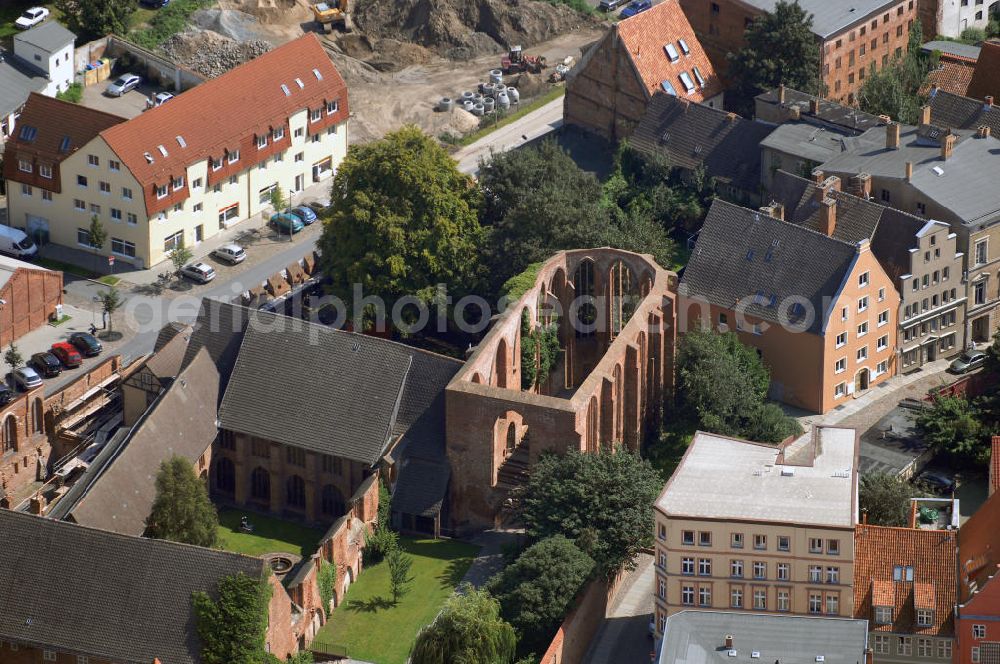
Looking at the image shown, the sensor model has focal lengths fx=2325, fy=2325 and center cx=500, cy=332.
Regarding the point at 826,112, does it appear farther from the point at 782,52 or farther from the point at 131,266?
the point at 131,266

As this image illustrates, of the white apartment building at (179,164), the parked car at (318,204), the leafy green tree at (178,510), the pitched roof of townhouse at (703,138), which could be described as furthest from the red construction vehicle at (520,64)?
the leafy green tree at (178,510)

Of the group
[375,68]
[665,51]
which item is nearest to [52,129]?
[375,68]

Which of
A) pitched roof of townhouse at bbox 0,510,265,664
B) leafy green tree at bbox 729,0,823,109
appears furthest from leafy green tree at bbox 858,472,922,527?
leafy green tree at bbox 729,0,823,109

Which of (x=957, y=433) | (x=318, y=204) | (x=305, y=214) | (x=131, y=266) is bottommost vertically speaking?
(x=957, y=433)

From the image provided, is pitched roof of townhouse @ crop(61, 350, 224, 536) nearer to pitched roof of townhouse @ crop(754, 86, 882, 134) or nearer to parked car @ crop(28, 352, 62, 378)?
parked car @ crop(28, 352, 62, 378)

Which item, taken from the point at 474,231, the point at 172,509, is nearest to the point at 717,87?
the point at 474,231

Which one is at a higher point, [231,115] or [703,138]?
[231,115]

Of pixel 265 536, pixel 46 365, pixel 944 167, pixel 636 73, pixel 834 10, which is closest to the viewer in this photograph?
pixel 265 536

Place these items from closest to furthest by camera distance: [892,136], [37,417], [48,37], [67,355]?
[37,417] → [67,355] → [892,136] → [48,37]
